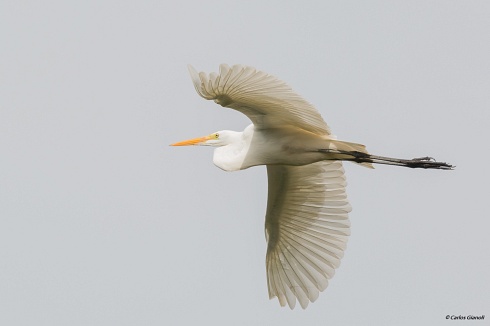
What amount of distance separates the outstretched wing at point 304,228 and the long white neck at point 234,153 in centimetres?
90

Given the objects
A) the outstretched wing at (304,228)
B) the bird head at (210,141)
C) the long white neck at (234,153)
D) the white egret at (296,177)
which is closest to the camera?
the white egret at (296,177)

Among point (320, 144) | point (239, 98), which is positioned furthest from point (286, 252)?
point (239, 98)

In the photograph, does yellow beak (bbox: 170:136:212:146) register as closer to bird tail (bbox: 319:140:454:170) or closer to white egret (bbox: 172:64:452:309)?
white egret (bbox: 172:64:452:309)

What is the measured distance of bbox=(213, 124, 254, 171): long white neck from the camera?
364 inches

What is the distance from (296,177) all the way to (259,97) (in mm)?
1956

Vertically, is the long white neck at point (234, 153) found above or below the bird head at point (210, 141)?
below

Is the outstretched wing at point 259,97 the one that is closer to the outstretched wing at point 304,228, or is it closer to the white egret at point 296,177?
the white egret at point 296,177

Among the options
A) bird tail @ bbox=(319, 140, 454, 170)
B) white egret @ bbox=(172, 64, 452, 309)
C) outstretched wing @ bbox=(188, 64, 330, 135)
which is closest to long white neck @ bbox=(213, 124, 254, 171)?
white egret @ bbox=(172, 64, 452, 309)

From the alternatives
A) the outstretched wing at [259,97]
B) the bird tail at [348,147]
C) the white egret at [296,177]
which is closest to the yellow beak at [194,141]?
the white egret at [296,177]

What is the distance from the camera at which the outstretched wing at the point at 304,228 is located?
32.8ft

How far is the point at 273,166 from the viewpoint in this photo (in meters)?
10.1

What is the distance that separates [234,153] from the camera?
9.30 metres

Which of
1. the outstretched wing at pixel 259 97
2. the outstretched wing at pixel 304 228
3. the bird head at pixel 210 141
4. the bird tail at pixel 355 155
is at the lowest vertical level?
the outstretched wing at pixel 304 228

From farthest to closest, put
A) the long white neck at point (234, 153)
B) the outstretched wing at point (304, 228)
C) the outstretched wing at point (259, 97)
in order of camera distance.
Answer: the outstretched wing at point (304, 228) → the long white neck at point (234, 153) → the outstretched wing at point (259, 97)
